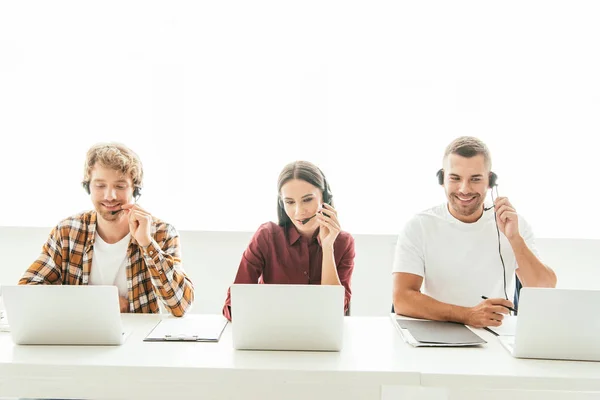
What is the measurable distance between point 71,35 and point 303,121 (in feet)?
4.57

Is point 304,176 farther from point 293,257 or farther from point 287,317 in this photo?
point 287,317

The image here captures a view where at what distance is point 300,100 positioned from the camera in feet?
10.2

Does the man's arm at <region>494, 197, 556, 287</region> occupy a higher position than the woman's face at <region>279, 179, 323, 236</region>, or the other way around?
the woman's face at <region>279, 179, 323, 236</region>

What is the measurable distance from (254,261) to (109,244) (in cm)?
55

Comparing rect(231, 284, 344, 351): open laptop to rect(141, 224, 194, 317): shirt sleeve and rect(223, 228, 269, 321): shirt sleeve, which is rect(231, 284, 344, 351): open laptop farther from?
rect(223, 228, 269, 321): shirt sleeve

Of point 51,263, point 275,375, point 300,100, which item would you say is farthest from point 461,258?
point 51,263

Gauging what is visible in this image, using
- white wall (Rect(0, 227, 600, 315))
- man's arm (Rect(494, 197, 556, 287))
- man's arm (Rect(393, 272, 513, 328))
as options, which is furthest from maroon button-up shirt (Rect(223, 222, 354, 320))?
white wall (Rect(0, 227, 600, 315))

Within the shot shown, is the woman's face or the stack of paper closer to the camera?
the stack of paper

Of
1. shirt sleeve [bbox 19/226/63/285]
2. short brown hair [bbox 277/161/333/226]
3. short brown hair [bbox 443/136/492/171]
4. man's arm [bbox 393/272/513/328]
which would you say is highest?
short brown hair [bbox 443/136/492/171]

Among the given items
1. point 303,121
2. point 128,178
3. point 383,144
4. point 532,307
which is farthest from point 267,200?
point 532,307

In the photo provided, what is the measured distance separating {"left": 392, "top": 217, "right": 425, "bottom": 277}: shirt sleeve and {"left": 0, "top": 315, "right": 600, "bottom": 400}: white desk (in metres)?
0.65

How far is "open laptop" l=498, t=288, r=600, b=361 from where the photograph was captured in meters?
1.36

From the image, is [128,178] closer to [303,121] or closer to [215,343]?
[215,343]

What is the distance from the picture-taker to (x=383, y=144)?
3092 millimetres
